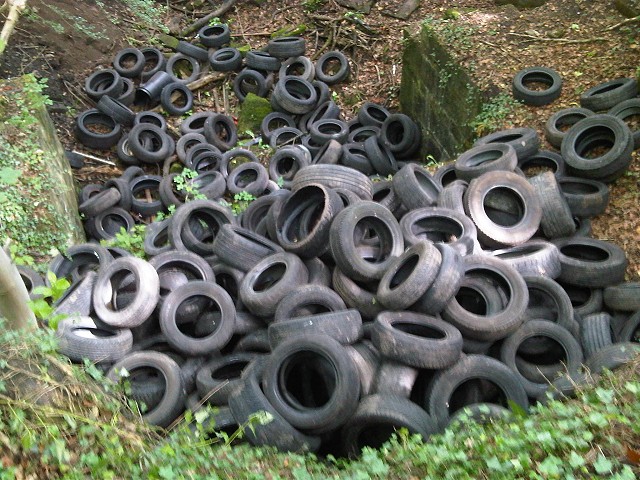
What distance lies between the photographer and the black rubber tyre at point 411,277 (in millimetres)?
5234

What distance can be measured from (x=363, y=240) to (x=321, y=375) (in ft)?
5.54

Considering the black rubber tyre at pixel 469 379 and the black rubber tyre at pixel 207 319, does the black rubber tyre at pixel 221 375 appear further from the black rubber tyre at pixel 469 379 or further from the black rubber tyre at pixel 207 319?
the black rubber tyre at pixel 469 379

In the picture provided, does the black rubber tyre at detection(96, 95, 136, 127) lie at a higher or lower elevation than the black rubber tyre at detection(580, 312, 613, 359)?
lower

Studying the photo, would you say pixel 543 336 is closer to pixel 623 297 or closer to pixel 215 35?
pixel 623 297

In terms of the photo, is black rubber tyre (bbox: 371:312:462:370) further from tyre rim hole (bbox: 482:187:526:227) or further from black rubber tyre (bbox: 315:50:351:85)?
black rubber tyre (bbox: 315:50:351:85)

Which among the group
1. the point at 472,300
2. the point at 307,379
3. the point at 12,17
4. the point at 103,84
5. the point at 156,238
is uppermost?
the point at 12,17

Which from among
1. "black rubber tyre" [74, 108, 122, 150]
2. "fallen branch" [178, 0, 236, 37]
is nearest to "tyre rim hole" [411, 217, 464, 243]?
"black rubber tyre" [74, 108, 122, 150]

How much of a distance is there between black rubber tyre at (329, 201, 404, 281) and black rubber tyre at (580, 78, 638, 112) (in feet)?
13.2


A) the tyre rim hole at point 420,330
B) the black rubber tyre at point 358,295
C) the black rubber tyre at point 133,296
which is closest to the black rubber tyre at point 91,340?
the black rubber tyre at point 133,296

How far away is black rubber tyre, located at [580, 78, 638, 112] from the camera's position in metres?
8.10

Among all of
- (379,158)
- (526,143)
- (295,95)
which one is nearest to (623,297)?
(526,143)

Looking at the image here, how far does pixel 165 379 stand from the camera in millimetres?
5590

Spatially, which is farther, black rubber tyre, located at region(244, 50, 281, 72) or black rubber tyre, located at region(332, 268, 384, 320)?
black rubber tyre, located at region(244, 50, 281, 72)

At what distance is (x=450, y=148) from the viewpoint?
10281mm
